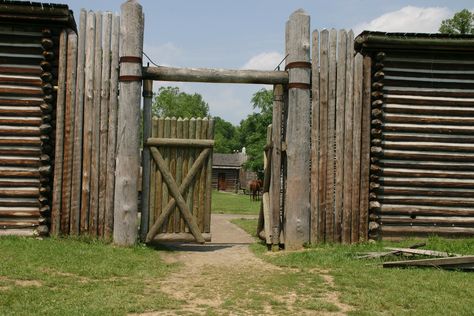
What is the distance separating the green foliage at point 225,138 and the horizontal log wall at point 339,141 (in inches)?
2589

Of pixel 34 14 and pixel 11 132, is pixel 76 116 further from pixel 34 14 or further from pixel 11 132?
pixel 34 14

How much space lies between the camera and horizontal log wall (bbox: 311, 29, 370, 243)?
962 cm

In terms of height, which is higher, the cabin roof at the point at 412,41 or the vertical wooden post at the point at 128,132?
the cabin roof at the point at 412,41

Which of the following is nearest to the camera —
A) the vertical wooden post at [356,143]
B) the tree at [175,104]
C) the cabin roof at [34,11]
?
the cabin roof at [34,11]

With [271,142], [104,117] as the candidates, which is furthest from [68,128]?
[271,142]

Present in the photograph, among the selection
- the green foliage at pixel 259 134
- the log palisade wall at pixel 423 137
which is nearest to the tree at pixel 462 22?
the green foliage at pixel 259 134

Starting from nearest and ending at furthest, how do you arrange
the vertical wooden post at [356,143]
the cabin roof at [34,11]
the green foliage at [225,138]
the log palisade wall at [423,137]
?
the cabin roof at [34,11] < the vertical wooden post at [356,143] < the log palisade wall at [423,137] < the green foliage at [225,138]

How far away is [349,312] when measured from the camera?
209 inches

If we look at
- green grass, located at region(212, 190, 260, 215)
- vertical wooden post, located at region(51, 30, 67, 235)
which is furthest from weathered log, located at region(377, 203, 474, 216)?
green grass, located at region(212, 190, 260, 215)

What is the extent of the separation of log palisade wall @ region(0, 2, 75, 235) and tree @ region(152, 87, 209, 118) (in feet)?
148

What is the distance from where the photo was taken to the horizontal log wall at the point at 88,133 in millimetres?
9305

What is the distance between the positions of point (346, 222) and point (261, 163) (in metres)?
30.5

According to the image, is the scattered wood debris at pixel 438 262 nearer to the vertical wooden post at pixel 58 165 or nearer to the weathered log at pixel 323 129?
the weathered log at pixel 323 129

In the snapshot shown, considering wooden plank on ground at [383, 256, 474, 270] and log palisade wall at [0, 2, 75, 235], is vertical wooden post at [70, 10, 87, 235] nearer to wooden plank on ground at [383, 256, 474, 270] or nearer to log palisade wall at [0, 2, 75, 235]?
log palisade wall at [0, 2, 75, 235]
